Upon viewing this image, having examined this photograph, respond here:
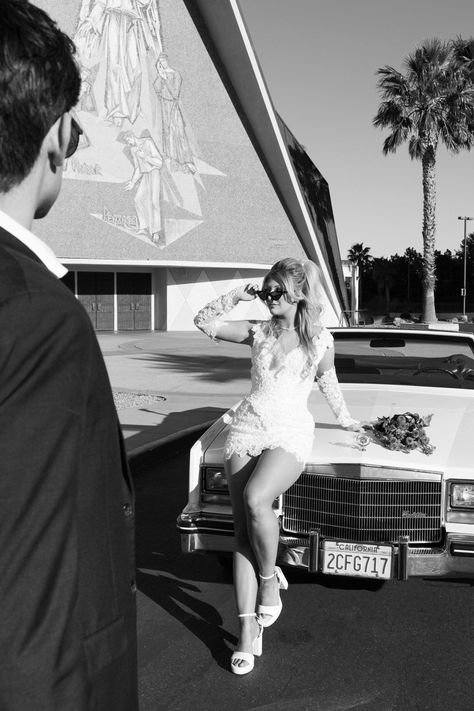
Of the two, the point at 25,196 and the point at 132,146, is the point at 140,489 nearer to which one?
the point at 25,196

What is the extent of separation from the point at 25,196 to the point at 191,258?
31.4 m

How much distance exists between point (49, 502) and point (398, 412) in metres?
4.01

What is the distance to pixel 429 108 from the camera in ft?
105

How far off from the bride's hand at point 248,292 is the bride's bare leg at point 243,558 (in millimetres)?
946

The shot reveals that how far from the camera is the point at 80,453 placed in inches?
45.5

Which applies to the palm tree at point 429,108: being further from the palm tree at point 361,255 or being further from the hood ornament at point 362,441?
the palm tree at point 361,255

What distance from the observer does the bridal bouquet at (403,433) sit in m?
4.12

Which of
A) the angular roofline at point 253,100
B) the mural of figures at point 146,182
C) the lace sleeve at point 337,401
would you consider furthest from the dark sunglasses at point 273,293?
the angular roofline at point 253,100

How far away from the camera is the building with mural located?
99.6 ft

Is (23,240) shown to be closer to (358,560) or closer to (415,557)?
(358,560)

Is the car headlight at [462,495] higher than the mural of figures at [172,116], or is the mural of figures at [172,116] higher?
the mural of figures at [172,116]

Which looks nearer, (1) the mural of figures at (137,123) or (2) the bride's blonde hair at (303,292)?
(2) the bride's blonde hair at (303,292)

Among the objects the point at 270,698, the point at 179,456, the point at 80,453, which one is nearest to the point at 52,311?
the point at 80,453

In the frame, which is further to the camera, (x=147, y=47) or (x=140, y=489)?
(x=147, y=47)
